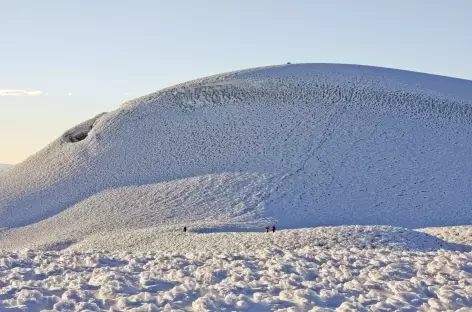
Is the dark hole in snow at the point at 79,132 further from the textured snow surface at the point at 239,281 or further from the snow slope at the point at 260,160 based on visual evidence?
the textured snow surface at the point at 239,281

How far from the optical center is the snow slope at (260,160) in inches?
1544

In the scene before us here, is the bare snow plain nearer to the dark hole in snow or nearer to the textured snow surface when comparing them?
the textured snow surface

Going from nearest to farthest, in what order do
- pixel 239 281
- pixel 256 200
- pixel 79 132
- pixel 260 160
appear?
pixel 239 281 → pixel 256 200 → pixel 260 160 → pixel 79 132

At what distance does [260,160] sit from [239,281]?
38.3 metres

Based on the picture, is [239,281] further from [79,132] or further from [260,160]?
[79,132]

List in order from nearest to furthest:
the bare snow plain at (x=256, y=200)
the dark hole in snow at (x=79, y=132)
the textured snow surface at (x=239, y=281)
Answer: the textured snow surface at (x=239, y=281)
the bare snow plain at (x=256, y=200)
the dark hole in snow at (x=79, y=132)

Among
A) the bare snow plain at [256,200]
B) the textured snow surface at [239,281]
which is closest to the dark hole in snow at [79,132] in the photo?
the bare snow plain at [256,200]

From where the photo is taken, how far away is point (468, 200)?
135 ft

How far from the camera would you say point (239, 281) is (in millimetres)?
10656

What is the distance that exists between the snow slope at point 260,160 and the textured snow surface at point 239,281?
20.2m

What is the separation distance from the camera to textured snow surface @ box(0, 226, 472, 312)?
9.31 meters

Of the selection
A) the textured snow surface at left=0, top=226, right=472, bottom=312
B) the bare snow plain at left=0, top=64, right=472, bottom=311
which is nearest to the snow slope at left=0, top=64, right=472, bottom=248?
the bare snow plain at left=0, top=64, right=472, bottom=311

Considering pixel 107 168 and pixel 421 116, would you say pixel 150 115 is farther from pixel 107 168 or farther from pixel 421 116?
pixel 421 116

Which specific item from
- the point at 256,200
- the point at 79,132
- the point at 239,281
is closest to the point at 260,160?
the point at 256,200
